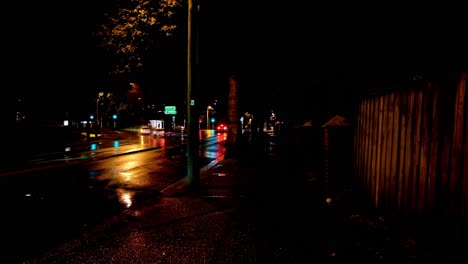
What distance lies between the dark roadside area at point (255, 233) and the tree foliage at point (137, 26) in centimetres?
1057

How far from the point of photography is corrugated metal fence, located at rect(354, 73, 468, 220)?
4.12 meters

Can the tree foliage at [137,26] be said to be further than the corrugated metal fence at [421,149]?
Yes

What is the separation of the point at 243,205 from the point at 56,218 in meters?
3.87

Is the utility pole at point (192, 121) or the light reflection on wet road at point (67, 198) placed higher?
the utility pole at point (192, 121)

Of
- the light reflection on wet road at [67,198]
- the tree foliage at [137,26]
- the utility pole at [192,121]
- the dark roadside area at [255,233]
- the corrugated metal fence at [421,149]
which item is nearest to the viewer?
the corrugated metal fence at [421,149]

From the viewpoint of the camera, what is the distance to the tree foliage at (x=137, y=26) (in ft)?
56.7

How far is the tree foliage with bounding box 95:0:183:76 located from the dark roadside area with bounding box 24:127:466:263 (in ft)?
34.7

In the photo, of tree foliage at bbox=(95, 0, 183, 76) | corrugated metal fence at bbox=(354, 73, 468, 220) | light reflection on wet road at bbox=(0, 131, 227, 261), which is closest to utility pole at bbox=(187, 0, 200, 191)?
light reflection on wet road at bbox=(0, 131, 227, 261)

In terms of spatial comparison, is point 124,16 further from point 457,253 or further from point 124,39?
point 457,253

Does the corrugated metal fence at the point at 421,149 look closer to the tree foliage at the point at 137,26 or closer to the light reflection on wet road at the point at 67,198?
the light reflection on wet road at the point at 67,198

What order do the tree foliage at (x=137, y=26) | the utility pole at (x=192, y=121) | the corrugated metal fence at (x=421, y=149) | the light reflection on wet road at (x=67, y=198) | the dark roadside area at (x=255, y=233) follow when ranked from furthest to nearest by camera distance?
the tree foliage at (x=137, y=26) → the utility pole at (x=192, y=121) → the light reflection on wet road at (x=67, y=198) → the dark roadside area at (x=255, y=233) → the corrugated metal fence at (x=421, y=149)

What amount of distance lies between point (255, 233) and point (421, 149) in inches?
113

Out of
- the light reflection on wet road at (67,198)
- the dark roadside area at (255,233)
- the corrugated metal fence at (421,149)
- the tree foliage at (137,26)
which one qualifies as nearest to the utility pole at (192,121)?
the dark roadside area at (255,233)

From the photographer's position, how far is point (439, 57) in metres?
8.80
